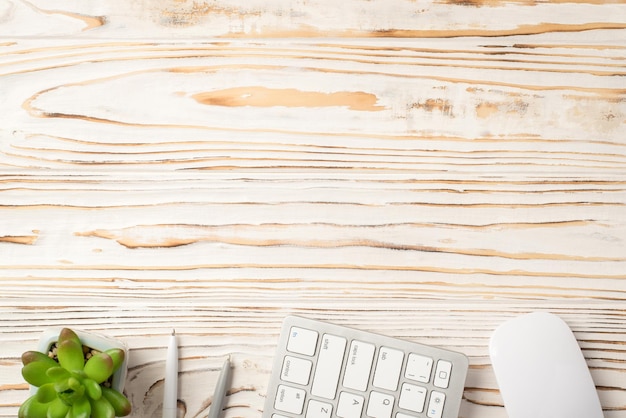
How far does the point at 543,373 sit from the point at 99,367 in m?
0.44

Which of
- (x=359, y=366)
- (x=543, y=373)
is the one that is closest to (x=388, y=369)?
(x=359, y=366)

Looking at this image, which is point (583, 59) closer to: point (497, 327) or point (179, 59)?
point (497, 327)

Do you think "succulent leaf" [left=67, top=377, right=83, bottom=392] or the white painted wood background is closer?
"succulent leaf" [left=67, top=377, right=83, bottom=392]

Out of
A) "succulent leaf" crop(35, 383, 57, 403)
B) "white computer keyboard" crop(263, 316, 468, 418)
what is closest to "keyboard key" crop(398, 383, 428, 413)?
"white computer keyboard" crop(263, 316, 468, 418)

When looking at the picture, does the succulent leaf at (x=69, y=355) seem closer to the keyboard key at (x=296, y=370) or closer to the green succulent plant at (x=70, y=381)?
the green succulent plant at (x=70, y=381)

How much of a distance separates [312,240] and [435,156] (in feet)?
0.54

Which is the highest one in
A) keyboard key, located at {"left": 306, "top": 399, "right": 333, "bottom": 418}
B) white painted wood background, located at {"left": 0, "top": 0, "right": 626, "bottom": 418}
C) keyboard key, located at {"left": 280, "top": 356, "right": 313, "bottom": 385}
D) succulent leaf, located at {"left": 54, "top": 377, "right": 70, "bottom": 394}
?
white painted wood background, located at {"left": 0, "top": 0, "right": 626, "bottom": 418}

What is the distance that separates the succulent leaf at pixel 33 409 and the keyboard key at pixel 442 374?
1.26ft

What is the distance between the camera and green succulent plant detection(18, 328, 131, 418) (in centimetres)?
55

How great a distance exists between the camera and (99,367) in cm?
55

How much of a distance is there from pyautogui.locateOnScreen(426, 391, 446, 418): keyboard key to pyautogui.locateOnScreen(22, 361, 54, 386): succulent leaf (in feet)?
1.22

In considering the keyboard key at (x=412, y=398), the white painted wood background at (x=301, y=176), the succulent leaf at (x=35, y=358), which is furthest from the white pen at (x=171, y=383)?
the keyboard key at (x=412, y=398)

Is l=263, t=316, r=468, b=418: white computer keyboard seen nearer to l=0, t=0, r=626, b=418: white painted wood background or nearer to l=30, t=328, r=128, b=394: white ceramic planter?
l=0, t=0, r=626, b=418: white painted wood background

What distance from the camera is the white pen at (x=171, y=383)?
644 millimetres
